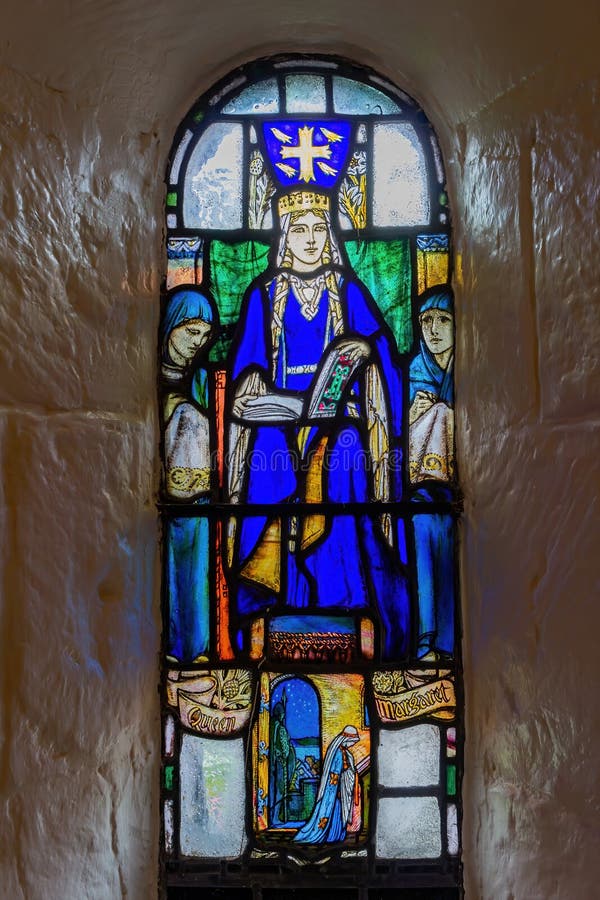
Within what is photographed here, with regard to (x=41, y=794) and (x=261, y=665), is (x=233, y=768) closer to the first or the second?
(x=261, y=665)

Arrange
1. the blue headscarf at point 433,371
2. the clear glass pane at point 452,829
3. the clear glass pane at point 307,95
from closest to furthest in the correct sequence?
the clear glass pane at point 452,829 → the blue headscarf at point 433,371 → the clear glass pane at point 307,95

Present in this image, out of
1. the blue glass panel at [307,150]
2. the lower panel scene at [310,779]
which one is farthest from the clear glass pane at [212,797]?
the blue glass panel at [307,150]

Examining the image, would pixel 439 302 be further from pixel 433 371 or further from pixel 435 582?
pixel 435 582

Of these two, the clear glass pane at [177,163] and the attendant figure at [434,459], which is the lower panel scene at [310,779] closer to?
the attendant figure at [434,459]

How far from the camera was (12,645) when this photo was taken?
1.47 meters

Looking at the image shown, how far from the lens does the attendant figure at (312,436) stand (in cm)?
201

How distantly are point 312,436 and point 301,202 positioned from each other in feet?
1.90

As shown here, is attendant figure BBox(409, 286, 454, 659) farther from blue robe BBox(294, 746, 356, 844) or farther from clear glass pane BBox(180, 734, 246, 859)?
clear glass pane BBox(180, 734, 246, 859)

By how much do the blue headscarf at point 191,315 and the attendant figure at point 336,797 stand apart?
2.79 feet

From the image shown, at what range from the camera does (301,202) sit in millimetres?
2127

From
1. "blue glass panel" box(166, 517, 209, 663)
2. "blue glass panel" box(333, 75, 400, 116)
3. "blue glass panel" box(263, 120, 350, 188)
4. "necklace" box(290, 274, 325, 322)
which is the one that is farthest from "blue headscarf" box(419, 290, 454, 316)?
"blue glass panel" box(166, 517, 209, 663)

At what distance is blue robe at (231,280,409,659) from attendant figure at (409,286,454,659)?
4cm

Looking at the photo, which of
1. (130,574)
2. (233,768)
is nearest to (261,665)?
(233,768)

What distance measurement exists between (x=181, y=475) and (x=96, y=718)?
0.59 m
